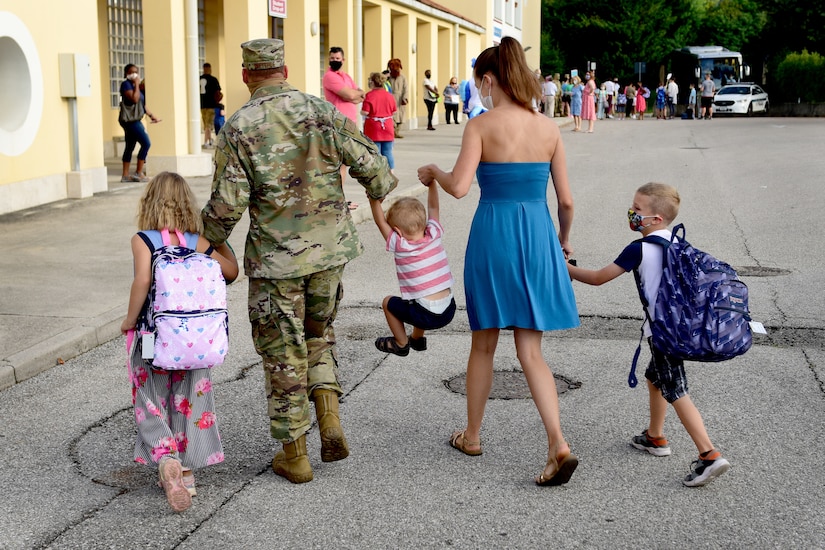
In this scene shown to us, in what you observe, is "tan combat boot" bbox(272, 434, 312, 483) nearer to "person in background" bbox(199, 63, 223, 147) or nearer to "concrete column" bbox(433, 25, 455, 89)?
"person in background" bbox(199, 63, 223, 147)

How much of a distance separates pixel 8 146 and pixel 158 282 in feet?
30.1

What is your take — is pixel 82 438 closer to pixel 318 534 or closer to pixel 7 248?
pixel 318 534

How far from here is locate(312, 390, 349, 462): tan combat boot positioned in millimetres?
4578

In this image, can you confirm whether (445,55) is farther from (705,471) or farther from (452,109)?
(705,471)

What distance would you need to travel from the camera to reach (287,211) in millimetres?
4387

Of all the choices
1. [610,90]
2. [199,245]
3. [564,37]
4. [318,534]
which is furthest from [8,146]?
[564,37]

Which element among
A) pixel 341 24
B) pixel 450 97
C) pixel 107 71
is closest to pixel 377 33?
pixel 341 24

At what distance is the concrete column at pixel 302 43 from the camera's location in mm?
21672

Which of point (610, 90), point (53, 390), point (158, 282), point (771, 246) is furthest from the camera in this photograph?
point (610, 90)

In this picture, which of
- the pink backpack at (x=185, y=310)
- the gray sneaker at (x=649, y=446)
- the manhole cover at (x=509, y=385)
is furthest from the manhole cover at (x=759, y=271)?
the pink backpack at (x=185, y=310)

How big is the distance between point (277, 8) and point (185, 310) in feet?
55.9

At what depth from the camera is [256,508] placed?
4.21m

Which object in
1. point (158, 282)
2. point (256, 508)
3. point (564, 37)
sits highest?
point (564, 37)

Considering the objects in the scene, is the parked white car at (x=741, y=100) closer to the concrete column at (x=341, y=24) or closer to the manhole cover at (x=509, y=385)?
the concrete column at (x=341, y=24)
